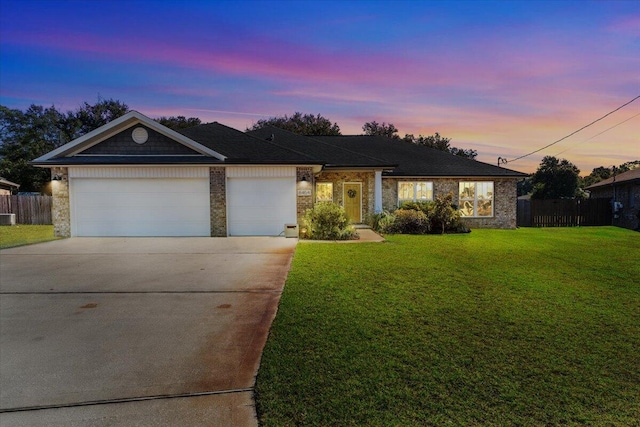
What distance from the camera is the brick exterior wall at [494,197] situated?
57.5 ft

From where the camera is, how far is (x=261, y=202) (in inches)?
535

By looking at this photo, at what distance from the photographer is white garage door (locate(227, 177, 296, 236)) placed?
44.4 ft

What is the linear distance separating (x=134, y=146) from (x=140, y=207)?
2.30 meters

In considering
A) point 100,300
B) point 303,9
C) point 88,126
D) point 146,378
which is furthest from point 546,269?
point 88,126

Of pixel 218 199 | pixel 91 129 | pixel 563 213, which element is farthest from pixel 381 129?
pixel 91 129

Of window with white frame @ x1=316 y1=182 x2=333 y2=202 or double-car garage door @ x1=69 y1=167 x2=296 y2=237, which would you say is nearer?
double-car garage door @ x1=69 y1=167 x2=296 y2=237

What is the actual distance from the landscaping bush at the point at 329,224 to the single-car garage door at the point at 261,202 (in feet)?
3.41

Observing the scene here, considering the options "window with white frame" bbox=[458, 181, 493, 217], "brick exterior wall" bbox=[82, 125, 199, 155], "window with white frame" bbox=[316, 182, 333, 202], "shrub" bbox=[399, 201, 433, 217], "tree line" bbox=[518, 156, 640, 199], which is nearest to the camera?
"brick exterior wall" bbox=[82, 125, 199, 155]

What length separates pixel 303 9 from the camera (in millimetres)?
11781

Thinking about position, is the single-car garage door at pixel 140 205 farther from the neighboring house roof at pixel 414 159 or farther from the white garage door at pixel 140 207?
the neighboring house roof at pixel 414 159

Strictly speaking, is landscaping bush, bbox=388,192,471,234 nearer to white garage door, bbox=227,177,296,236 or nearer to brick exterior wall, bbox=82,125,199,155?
white garage door, bbox=227,177,296,236

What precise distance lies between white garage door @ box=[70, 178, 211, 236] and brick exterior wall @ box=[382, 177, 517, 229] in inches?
339

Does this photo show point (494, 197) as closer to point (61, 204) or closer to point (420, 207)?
point (420, 207)

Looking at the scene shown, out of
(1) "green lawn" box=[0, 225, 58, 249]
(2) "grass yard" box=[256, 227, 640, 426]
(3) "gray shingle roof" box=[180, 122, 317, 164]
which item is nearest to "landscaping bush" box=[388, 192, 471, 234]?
(3) "gray shingle roof" box=[180, 122, 317, 164]
